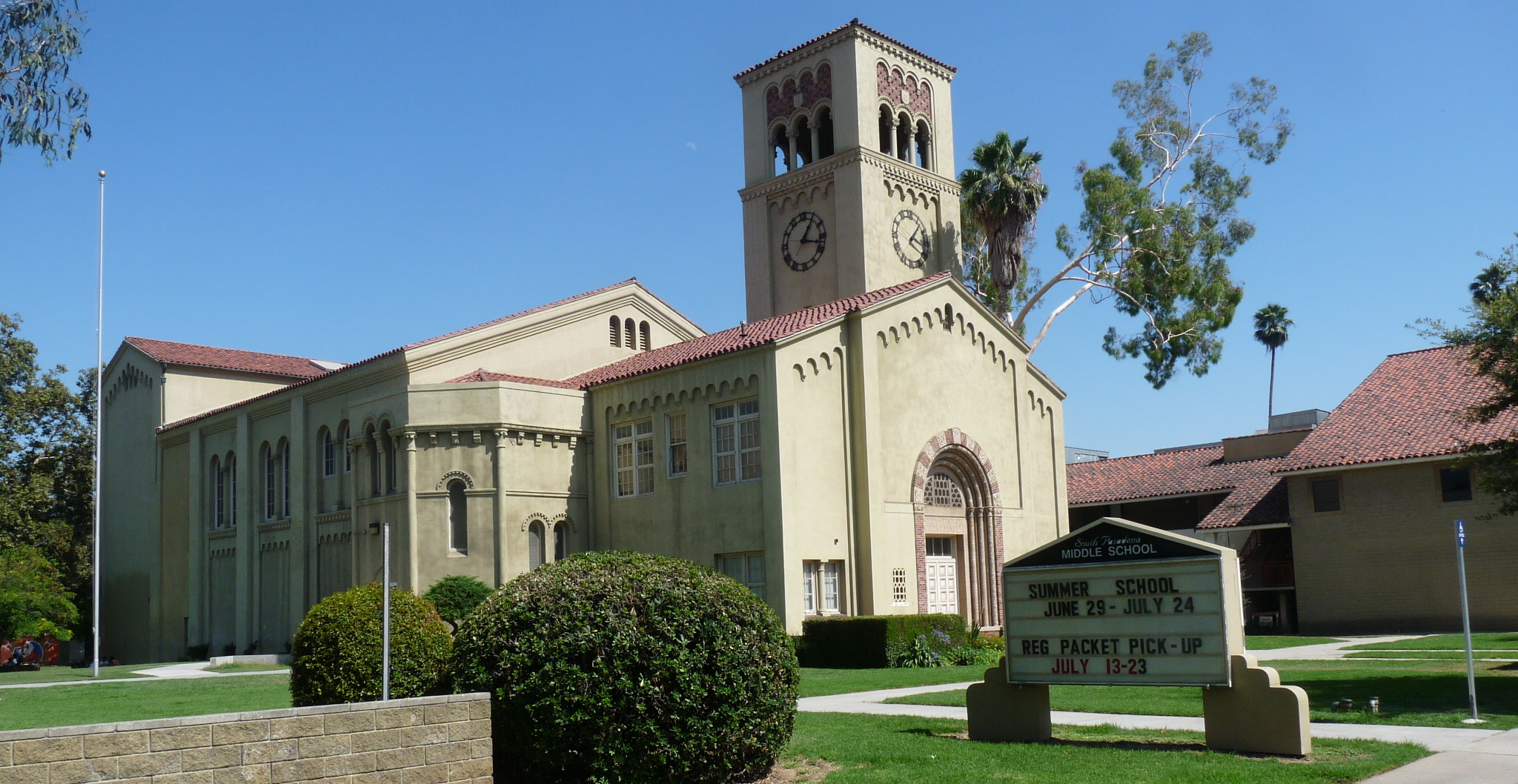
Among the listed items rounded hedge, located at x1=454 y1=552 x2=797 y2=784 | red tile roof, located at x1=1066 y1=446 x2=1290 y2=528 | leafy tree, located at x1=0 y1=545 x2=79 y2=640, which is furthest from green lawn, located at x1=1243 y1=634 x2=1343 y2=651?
leafy tree, located at x1=0 y1=545 x2=79 y2=640

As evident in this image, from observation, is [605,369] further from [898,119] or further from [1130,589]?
[1130,589]

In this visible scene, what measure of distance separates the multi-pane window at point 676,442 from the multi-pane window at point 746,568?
2735 mm

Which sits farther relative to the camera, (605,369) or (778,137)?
(778,137)

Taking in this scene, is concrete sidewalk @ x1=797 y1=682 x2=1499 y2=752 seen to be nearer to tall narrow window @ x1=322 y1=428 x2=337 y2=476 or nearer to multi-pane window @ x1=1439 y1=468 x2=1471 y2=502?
multi-pane window @ x1=1439 y1=468 x2=1471 y2=502

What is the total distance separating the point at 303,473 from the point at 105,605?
18.7 m

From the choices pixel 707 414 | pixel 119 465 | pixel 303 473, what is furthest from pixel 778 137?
pixel 119 465

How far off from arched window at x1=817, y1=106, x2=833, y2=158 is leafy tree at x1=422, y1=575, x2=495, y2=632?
68.4 feet

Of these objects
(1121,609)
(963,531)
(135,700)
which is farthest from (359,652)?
(963,531)

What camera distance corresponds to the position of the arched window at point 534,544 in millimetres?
32969

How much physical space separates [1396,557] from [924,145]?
20.7 metres

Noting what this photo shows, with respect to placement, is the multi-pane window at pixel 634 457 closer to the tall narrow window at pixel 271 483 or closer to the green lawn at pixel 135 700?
the green lawn at pixel 135 700

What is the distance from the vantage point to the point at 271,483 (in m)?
42.0

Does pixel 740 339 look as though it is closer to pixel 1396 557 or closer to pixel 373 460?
pixel 373 460

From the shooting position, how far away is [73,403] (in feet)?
186
